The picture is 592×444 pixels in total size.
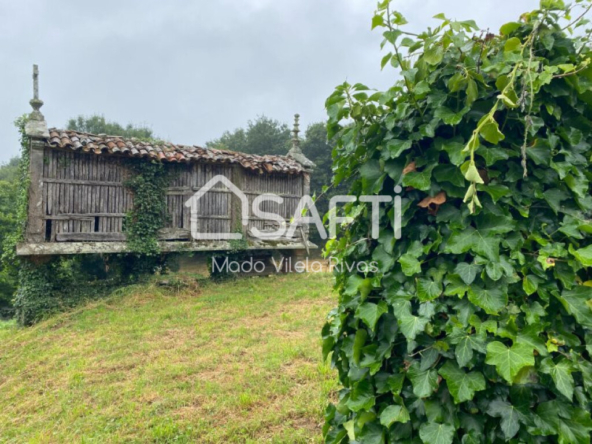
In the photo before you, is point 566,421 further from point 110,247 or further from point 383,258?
point 110,247

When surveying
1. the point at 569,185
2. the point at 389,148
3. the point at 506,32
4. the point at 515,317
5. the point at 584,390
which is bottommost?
the point at 584,390

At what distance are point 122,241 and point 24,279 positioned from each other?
6.71ft

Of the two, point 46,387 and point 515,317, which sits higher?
point 515,317

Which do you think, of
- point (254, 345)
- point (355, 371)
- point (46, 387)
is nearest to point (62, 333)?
point (46, 387)

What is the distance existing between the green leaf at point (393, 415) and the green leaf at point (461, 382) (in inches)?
7.3

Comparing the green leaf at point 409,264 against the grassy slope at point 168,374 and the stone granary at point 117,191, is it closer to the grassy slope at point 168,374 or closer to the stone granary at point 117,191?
the grassy slope at point 168,374

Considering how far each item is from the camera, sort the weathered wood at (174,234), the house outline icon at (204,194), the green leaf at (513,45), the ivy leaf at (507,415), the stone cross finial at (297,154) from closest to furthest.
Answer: the ivy leaf at (507,415) → the green leaf at (513,45) → the weathered wood at (174,234) → the house outline icon at (204,194) → the stone cross finial at (297,154)

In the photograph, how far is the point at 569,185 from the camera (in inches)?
46.1

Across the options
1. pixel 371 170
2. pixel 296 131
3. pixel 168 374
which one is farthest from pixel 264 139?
pixel 371 170

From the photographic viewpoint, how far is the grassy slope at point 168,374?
10.0 feet

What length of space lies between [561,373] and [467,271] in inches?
15.1

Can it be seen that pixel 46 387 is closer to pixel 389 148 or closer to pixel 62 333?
pixel 62 333

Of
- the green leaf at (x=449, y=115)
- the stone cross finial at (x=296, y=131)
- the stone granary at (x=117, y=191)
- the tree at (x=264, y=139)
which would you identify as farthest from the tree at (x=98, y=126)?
the green leaf at (x=449, y=115)

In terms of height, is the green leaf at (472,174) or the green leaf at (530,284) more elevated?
the green leaf at (472,174)
